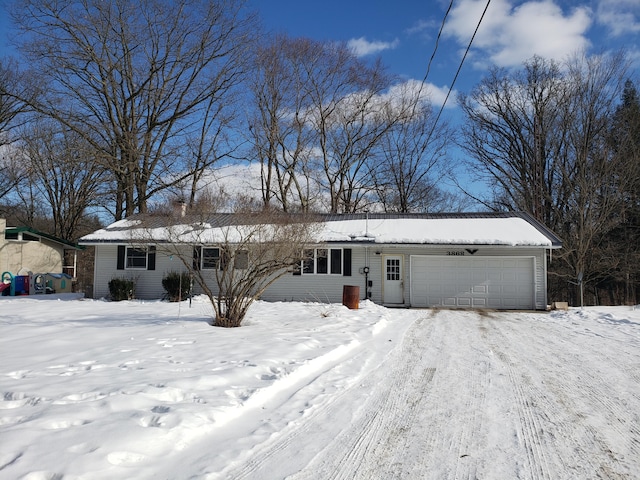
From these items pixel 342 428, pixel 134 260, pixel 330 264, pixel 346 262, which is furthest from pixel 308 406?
pixel 134 260

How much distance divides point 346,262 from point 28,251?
16742mm

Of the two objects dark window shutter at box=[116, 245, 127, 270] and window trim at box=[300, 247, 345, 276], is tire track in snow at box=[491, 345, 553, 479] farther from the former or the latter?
dark window shutter at box=[116, 245, 127, 270]

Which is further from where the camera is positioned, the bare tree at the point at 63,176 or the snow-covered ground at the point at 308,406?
the bare tree at the point at 63,176

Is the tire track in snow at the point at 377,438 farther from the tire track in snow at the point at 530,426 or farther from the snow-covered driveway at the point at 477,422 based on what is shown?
the tire track in snow at the point at 530,426

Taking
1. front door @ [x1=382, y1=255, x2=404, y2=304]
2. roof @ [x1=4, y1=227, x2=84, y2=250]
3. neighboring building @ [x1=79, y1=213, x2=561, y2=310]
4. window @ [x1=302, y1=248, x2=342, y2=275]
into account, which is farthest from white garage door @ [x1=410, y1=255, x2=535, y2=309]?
roof @ [x1=4, y1=227, x2=84, y2=250]

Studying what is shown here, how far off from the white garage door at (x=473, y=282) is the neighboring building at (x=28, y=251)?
19.1m

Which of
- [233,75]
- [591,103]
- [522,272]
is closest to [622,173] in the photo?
[591,103]

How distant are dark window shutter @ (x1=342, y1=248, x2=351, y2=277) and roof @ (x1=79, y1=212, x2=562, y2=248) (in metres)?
0.57

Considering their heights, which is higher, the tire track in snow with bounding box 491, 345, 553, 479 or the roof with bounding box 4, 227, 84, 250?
the roof with bounding box 4, 227, 84, 250

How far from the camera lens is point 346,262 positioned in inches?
695

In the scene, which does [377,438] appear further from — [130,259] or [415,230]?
[130,259]

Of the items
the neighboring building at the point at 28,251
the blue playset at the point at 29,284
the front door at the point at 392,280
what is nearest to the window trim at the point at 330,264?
the front door at the point at 392,280

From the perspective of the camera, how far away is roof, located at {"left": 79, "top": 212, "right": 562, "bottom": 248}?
16.6 m

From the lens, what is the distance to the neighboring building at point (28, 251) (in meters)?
22.2
